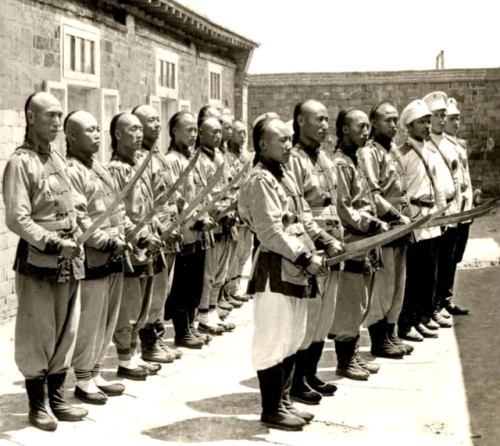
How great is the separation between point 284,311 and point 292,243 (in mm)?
444

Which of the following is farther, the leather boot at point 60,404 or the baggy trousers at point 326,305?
the baggy trousers at point 326,305

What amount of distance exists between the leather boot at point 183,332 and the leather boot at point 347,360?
141 centimetres

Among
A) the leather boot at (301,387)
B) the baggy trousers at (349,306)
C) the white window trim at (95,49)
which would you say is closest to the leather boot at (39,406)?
the leather boot at (301,387)

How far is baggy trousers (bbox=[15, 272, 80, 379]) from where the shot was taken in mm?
5312

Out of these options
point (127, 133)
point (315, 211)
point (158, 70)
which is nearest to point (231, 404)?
point (315, 211)

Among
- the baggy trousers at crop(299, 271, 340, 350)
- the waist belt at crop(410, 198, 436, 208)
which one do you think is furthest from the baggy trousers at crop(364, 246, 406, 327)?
the baggy trousers at crop(299, 271, 340, 350)

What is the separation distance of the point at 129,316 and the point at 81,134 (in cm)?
149

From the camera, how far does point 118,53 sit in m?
11.0

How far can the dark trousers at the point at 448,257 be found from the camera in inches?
345

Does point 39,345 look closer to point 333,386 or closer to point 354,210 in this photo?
point 333,386

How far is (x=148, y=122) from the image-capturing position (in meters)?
7.00

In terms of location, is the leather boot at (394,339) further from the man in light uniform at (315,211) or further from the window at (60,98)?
the window at (60,98)

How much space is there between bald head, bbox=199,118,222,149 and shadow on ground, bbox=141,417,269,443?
3120 millimetres

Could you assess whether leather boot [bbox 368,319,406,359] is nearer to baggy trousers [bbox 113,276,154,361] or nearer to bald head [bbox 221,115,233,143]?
baggy trousers [bbox 113,276,154,361]
